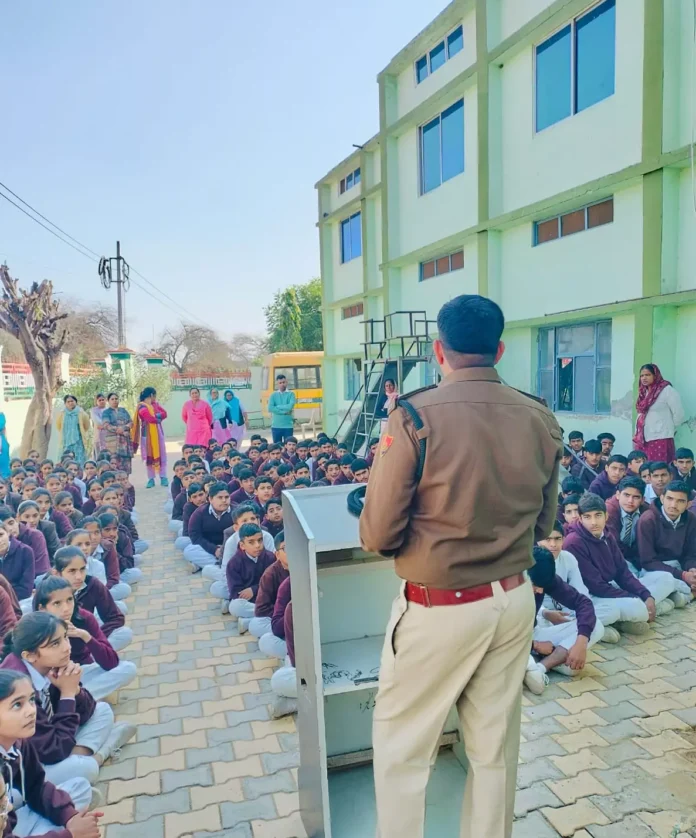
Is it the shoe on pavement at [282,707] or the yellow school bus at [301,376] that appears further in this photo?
the yellow school bus at [301,376]

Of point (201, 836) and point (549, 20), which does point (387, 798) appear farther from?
point (549, 20)

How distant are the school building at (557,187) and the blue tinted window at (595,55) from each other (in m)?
0.02

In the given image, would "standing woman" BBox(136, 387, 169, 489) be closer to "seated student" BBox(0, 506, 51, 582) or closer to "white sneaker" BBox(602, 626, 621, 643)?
"seated student" BBox(0, 506, 51, 582)

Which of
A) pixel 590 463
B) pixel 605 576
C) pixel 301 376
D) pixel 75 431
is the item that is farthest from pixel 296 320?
pixel 605 576

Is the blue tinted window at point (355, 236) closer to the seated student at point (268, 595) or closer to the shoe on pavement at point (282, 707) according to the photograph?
the seated student at point (268, 595)

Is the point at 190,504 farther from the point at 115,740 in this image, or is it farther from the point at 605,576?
the point at 605,576

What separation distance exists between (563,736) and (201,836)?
1.59 m

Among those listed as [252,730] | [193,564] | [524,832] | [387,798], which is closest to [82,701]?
[252,730]

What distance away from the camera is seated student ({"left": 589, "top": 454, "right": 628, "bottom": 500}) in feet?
18.4

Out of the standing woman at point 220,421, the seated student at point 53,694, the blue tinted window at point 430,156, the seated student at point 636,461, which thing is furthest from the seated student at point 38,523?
the blue tinted window at point 430,156

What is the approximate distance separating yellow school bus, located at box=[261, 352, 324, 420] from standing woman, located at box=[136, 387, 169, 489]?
31.4 feet

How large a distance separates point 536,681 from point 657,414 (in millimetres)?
4243

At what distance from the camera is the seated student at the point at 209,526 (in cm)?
554

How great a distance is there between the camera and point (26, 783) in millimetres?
2113
